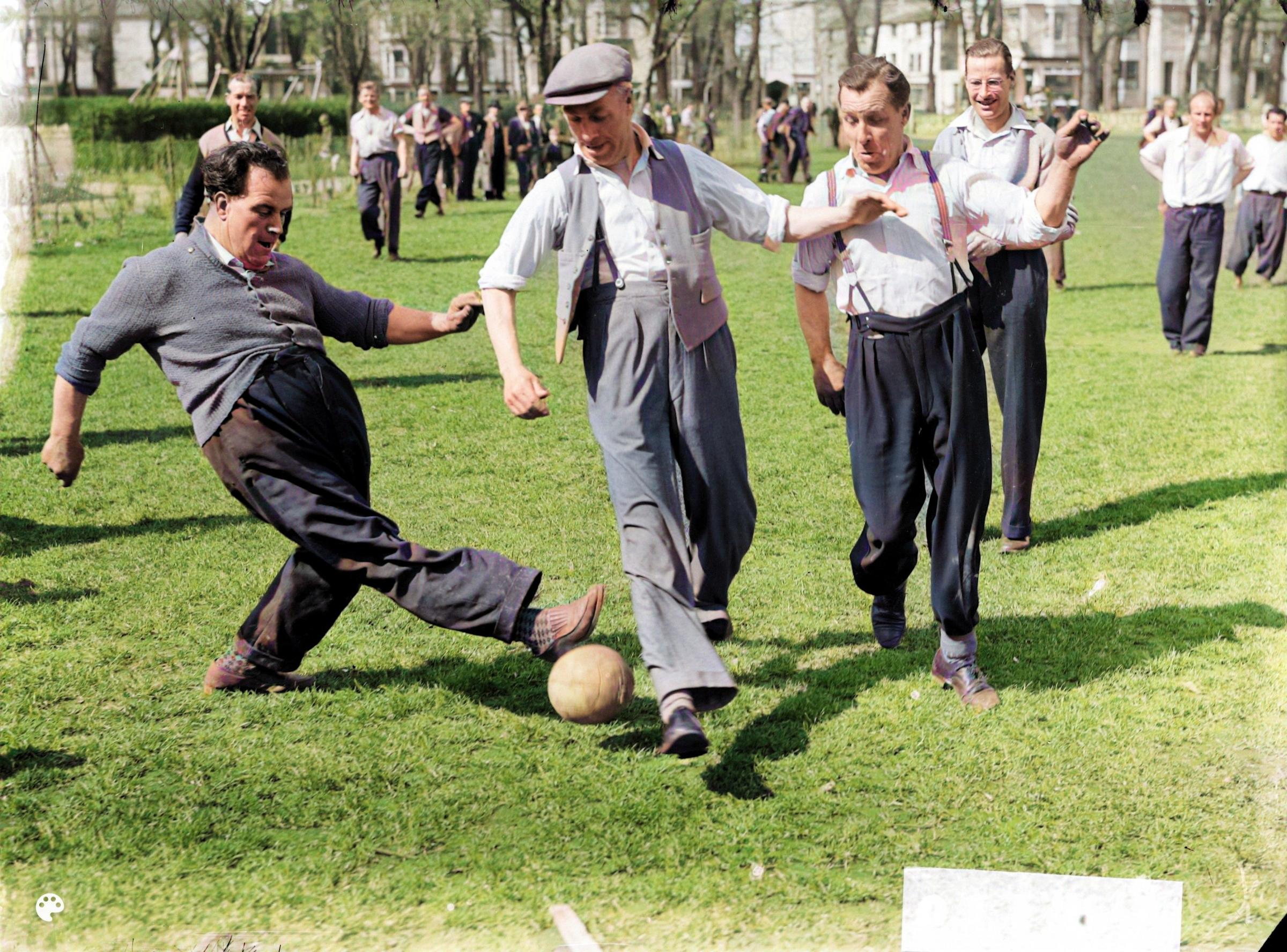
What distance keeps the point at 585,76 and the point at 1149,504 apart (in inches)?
158

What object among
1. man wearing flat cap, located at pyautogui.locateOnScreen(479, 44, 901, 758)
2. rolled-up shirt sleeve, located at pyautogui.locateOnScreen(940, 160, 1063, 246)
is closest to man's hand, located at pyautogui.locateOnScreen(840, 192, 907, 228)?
man wearing flat cap, located at pyautogui.locateOnScreen(479, 44, 901, 758)

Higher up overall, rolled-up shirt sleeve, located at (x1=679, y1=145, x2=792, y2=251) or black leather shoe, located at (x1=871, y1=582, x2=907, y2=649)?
rolled-up shirt sleeve, located at (x1=679, y1=145, x2=792, y2=251)

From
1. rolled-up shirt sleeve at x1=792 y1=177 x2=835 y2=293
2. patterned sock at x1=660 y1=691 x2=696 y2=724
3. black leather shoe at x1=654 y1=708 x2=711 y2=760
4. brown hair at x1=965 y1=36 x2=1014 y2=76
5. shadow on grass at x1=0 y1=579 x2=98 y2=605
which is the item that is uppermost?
brown hair at x1=965 y1=36 x2=1014 y2=76

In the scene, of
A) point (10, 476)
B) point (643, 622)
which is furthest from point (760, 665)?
point (10, 476)

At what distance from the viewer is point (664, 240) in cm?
421

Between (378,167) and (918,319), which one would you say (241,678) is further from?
(378,167)

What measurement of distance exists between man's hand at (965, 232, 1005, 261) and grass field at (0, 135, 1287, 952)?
631 millimetres

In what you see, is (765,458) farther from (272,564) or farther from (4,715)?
(4,715)

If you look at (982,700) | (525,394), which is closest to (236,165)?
(525,394)

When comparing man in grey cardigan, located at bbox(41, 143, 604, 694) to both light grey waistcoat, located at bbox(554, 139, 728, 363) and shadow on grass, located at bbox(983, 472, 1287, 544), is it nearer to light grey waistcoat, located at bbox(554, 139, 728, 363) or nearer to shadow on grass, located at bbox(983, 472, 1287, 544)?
light grey waistcoat, located at bbox(554, 139, 728, 363)

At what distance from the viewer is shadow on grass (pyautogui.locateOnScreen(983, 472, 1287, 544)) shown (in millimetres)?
6410

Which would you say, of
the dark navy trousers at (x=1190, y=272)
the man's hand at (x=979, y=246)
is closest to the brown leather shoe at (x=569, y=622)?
the man's hand at (x=979, y=246)

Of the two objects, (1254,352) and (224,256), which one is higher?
(224,256)

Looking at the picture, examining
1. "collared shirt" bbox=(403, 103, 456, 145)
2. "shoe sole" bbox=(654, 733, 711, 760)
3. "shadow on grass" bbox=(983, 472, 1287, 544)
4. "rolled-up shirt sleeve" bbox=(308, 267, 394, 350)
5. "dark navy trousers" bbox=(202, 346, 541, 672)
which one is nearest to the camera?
"shoe sole" bbox=(654, 733, 711, 760)
